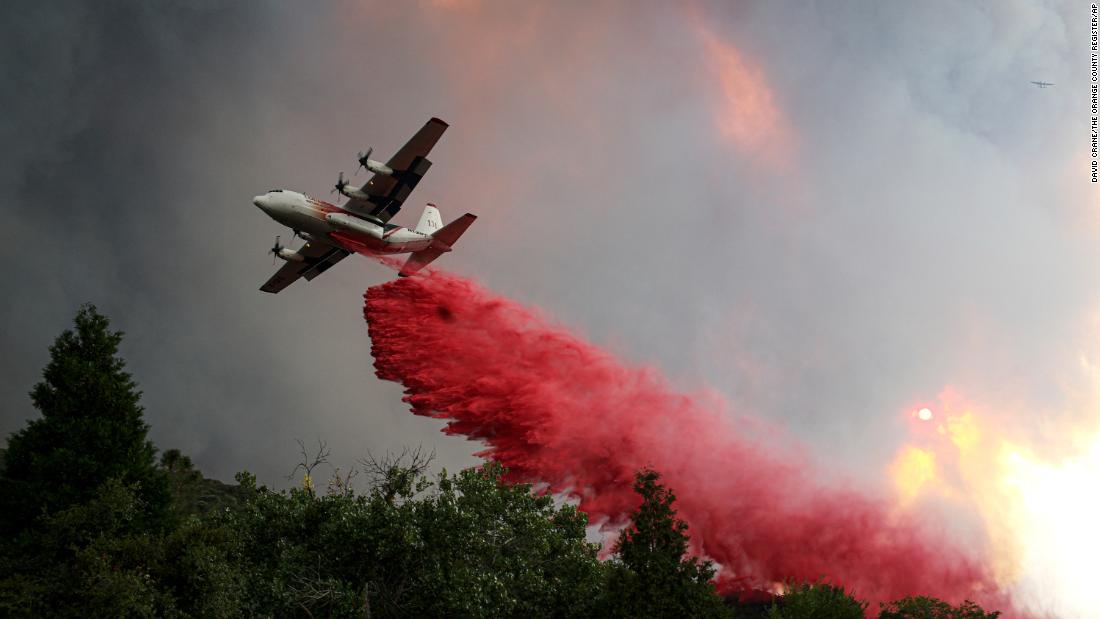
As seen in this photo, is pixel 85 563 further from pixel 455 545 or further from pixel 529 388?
pixel 529 388

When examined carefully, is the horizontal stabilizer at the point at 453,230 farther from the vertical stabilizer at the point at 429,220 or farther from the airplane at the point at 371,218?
the vertical stabilizer at the point at 429,220

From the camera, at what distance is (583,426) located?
51.2 metres

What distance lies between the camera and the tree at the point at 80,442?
42.3 metres

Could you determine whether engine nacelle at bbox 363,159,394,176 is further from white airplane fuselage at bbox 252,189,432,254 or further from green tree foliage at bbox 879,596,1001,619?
green tree foliage at bbox 879,596,1001,619

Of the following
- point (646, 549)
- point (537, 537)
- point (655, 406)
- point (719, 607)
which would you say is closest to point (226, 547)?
point (537, 537)

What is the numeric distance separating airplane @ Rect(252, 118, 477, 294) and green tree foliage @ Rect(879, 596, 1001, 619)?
35.5 meters

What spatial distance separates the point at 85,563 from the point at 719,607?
2184 centimetres

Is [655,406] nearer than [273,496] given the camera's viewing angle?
No

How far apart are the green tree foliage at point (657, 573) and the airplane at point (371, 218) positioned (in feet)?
73.2

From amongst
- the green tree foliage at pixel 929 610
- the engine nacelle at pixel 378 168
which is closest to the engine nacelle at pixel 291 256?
the engine nacelle at pixel 378 168

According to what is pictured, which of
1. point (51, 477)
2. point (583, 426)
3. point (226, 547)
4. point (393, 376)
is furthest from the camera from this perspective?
point (583, 426)

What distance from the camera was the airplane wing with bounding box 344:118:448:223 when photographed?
49969mm

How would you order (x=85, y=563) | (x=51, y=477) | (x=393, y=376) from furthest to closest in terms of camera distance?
1. (x=393, y=376)
2. (x=51, y=477)
3. (x=85, y=563)

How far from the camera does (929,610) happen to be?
58.3 metres
